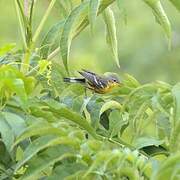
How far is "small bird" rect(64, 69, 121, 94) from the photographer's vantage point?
1.36 meters

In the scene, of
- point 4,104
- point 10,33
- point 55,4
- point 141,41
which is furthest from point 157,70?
point 4,104

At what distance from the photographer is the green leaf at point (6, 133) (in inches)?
40.1

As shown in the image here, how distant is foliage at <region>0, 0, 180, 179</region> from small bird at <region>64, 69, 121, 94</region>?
2 centimetres

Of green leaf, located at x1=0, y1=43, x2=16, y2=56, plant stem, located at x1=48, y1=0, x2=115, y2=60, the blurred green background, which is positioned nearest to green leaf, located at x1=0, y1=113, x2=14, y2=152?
green leaf, located at x1=0, y1=43, x2=16, y2=56

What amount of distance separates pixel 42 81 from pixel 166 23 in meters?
0.22

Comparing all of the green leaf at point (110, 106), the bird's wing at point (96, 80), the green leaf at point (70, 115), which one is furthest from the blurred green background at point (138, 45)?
the green leaf at point (70, 115)

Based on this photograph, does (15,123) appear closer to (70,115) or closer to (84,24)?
(70,115)

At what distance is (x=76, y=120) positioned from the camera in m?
1.10

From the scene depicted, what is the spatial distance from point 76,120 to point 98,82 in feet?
1.08

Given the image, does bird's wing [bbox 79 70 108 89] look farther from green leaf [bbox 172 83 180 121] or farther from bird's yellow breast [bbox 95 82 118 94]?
green leaf [bbox 172 83 180 121]

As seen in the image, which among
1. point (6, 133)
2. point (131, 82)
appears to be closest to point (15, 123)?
point (6, 133)

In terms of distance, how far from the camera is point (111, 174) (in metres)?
1.01

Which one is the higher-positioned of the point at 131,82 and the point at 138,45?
the point at 131,82

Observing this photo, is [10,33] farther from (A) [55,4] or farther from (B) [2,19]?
(A) [55,4]
